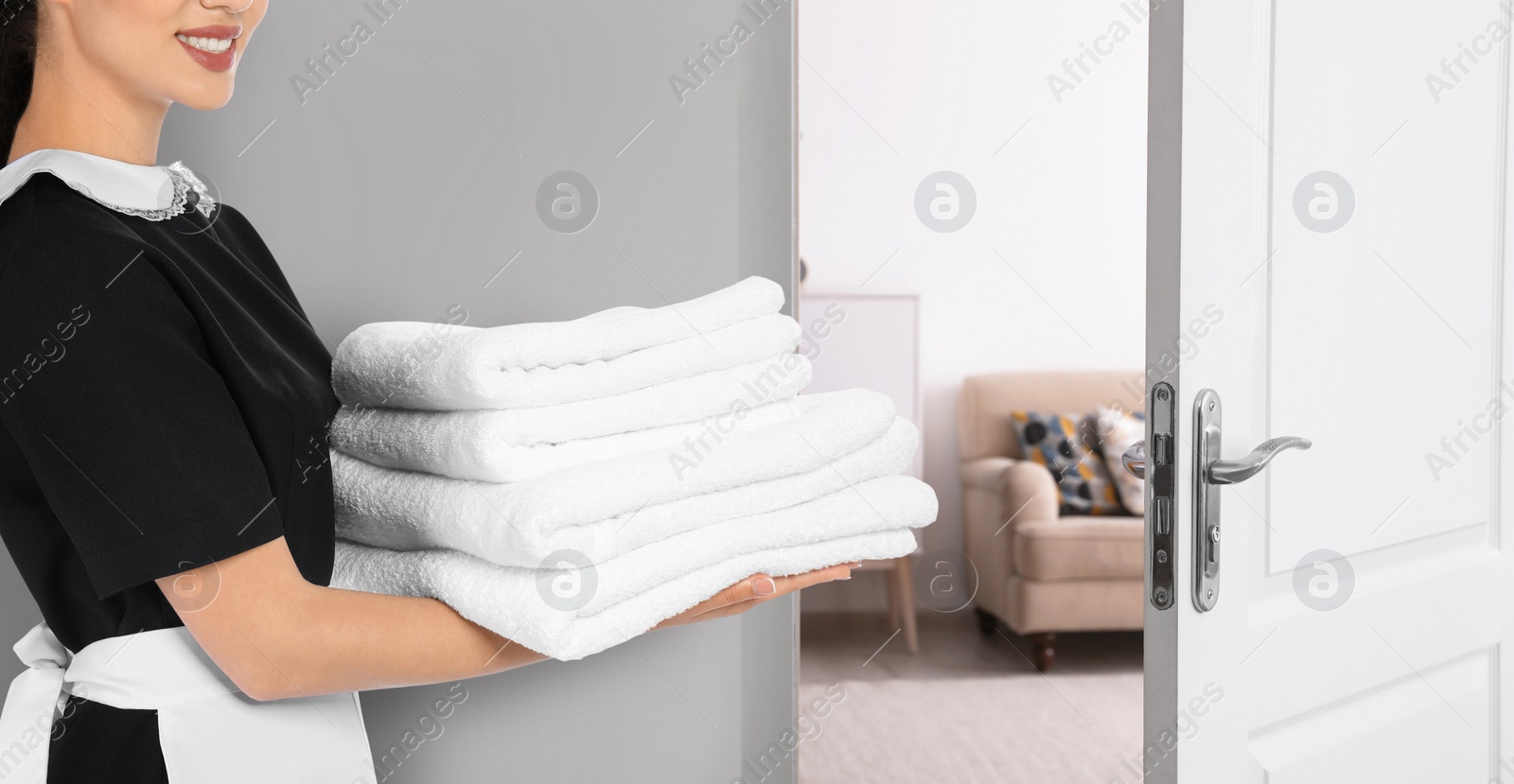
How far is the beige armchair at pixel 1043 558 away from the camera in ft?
9.75

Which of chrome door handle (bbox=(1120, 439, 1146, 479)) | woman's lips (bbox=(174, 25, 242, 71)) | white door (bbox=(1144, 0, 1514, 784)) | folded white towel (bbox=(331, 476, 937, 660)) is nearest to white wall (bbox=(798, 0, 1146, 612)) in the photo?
white door (bbox=(1144, 0, 1514, 784))

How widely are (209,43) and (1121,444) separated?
3137mm

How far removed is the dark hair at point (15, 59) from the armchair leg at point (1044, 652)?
2959 mm

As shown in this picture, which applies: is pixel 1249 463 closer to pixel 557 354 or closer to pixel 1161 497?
pixel 1161 497

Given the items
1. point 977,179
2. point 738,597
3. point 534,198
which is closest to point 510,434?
point 738,597

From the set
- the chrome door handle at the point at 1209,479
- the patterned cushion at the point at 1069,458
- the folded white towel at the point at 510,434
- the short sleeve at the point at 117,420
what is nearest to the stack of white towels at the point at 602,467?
the folded white towel at the point at 510,434

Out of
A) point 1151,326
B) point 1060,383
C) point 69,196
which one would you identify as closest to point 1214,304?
point 1151,326

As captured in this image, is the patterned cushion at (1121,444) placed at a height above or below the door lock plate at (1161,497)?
below

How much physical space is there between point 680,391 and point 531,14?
1.71ft

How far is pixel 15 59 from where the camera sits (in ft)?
1.82

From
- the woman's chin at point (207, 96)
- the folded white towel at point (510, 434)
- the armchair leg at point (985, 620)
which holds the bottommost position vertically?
the armchair leg at point (985, 620)

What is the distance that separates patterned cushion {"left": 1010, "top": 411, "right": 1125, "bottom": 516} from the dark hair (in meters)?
3.01

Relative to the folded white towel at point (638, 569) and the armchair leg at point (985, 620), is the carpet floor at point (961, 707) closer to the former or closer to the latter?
the armchair leg at point (985, 620)

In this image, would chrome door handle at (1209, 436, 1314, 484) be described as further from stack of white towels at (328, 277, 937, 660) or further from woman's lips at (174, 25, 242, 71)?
woman's lips at (174, 25, 242, 71)
